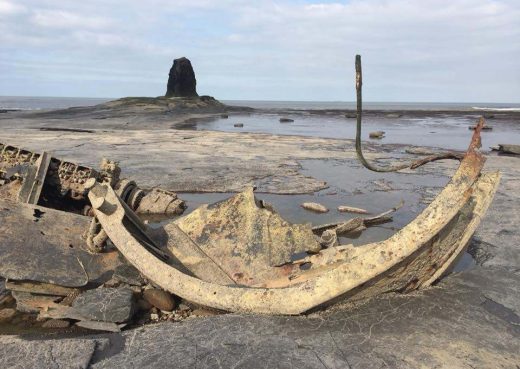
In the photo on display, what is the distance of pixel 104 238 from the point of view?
4117 mm

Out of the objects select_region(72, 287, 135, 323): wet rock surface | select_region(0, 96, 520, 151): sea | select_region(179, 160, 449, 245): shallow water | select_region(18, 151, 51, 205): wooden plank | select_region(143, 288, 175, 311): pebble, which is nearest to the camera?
select_region(72, 287, 135, 323): wet rock surface

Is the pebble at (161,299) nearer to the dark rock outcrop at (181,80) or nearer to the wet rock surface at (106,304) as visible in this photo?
the wet rock surface at (106,304)

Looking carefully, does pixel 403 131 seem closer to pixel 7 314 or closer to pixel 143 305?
pixel 143 305

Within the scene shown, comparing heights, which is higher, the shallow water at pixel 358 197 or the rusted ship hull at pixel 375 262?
the rusted ship hull at pixel 375 262

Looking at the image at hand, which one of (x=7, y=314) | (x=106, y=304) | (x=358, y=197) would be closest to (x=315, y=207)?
(x=358, y=197)

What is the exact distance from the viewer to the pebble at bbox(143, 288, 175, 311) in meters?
3.69

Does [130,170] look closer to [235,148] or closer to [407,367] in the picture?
[235,148]

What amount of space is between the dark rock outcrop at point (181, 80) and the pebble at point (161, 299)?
56.1m

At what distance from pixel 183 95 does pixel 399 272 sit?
57.1 meters

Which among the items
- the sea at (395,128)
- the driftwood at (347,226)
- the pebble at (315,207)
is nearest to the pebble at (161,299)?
the driftwood at (347,226)

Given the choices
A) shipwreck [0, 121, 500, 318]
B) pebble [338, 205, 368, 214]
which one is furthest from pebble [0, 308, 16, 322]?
pebble [338, 205, 368, 214]

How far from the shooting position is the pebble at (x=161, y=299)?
12.1 feet

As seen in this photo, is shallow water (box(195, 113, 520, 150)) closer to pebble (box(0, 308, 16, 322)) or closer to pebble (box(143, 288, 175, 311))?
pebble (box(143, 288, 175, 311))

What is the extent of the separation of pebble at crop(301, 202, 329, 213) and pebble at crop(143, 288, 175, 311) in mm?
4085
